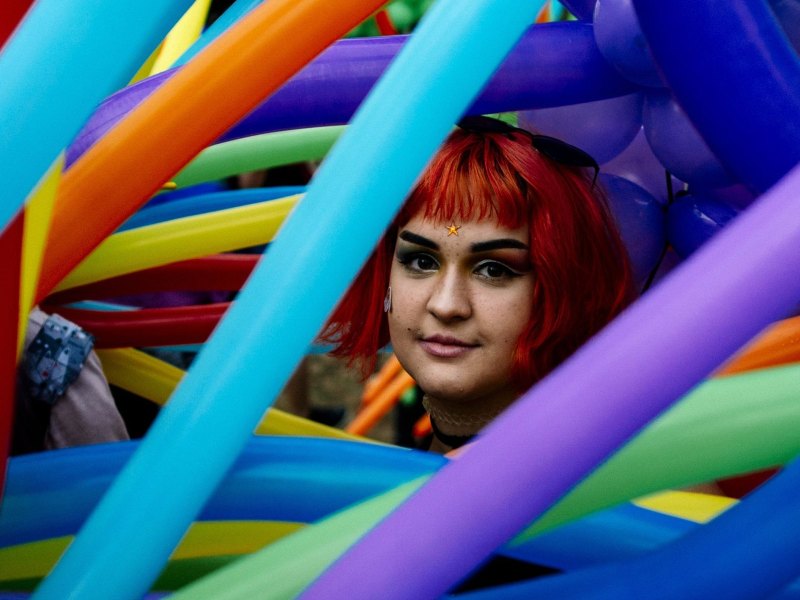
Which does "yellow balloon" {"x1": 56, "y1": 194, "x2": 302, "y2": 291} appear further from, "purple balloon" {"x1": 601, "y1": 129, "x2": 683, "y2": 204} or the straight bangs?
"purple balloon" {"x1": 601, "y1": 129, "x2": 683, "y2": 204}

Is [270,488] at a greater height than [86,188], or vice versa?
[86,188]

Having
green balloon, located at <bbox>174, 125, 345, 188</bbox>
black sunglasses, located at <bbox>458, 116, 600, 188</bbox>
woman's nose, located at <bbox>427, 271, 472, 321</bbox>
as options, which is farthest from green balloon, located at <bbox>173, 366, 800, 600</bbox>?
green balloon, located at <bbox>174, 125, 345, 188</bbox>

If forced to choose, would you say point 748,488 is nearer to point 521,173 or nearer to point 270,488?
point 521,173

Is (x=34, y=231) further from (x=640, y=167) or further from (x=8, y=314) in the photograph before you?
(x=640, y=167)

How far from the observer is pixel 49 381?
1.37 metres

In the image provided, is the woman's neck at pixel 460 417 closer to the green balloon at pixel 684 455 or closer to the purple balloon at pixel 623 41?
the purple balloon at pixel 623 41

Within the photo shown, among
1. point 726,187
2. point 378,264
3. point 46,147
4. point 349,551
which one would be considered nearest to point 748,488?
point 726,187

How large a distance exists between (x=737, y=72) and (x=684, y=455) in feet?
1.24

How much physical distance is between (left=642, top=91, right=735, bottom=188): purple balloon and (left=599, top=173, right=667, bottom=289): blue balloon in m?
0.09

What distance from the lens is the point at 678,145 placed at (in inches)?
44.6

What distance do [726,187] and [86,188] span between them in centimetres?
70

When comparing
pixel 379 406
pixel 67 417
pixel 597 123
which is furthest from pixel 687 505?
pixel 379 406

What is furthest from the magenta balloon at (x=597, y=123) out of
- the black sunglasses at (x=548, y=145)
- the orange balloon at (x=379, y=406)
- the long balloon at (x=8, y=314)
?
the orange balloon at (x=379, y=406)

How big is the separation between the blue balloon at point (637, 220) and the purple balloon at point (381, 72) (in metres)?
0.18
